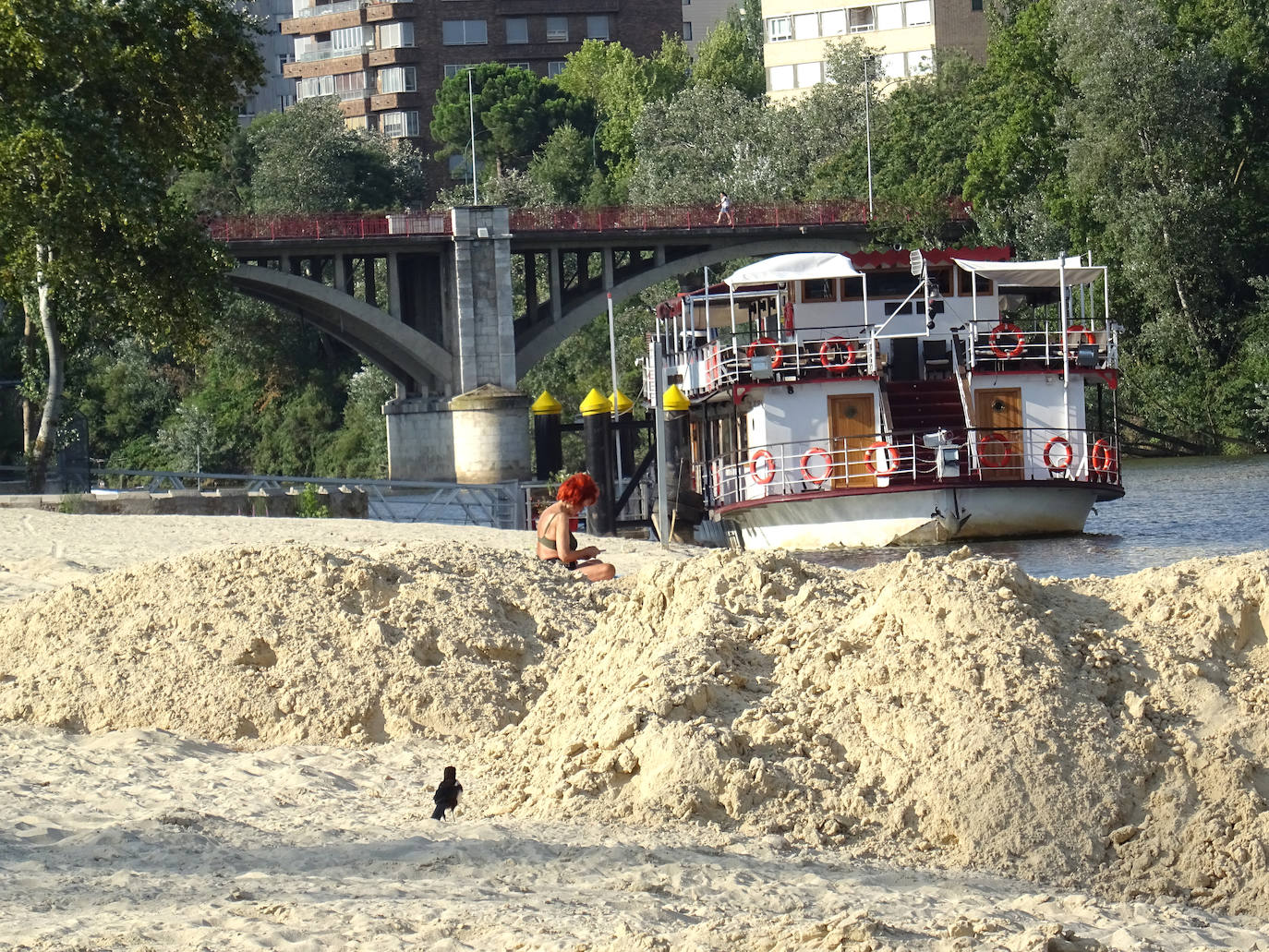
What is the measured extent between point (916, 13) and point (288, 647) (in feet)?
240

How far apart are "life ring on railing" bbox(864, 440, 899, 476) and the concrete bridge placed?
2692 cm

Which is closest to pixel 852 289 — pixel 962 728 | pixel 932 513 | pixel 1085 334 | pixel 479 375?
pixel 1085 334

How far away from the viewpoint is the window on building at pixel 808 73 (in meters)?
82.7

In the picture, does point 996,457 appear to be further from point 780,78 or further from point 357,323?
point 780,78

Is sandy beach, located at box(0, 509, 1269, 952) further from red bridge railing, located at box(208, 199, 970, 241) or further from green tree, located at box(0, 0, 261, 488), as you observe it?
red bridge railing, located at box(208, 199, 970, 241)

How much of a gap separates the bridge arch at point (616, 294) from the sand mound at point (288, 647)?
43.6 meters

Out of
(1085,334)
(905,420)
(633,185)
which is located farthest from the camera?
(633,185)

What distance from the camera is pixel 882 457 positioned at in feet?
90.7

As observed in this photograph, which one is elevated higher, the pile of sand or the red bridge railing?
the red bridge railing

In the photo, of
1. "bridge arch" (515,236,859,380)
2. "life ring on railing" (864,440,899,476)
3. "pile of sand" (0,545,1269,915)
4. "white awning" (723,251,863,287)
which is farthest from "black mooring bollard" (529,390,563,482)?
"pile of sand" (0,545,1269,915)

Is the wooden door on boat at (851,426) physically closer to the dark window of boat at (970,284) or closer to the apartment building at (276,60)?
the dark window of boat at (970,284)

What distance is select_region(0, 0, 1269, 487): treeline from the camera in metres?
26.8

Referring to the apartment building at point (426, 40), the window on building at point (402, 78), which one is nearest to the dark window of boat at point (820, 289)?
the apartment building at point (426, 40)

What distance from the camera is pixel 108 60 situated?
26141mm
